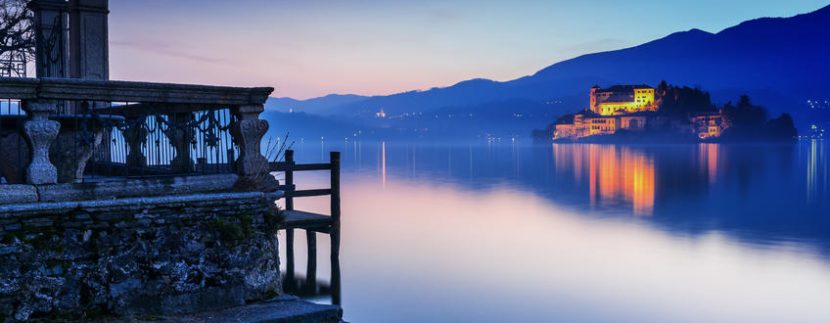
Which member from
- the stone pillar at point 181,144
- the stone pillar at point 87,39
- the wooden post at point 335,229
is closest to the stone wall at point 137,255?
the stone pillar at point 181,144

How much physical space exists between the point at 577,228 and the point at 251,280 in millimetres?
28670

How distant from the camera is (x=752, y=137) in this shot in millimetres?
187750

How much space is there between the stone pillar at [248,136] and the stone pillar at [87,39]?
607 centimetres

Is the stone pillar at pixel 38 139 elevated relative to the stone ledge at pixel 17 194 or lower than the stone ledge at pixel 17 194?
elevated

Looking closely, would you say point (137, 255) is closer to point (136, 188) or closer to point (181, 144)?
point (136, 188)

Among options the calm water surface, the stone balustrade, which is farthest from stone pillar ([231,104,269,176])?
the calm water surface

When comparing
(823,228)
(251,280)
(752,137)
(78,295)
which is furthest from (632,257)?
(752,137)

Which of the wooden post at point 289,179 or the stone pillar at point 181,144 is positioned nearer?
the stone pillar at point 181,144

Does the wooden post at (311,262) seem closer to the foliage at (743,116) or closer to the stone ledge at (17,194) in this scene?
the stone ledge at (17,194)

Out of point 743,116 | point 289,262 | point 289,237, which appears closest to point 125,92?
point 289,237

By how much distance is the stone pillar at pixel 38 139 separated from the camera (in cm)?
813

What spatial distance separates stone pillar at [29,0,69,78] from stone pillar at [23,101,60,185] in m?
6.48

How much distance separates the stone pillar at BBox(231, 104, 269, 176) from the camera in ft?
31.4

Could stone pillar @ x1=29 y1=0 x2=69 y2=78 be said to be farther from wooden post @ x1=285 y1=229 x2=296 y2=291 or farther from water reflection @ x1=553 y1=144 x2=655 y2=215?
water reflection @ x1=553 y1=144 x2=655 y2=215
